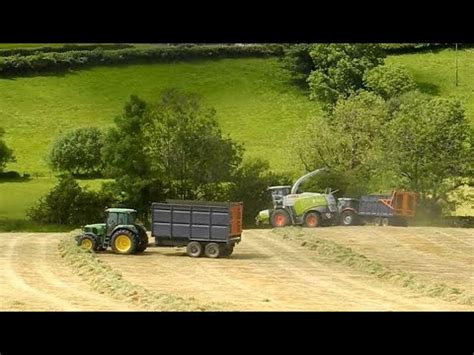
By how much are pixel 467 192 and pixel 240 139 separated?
2.16 meters

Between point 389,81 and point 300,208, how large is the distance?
55.0 inches

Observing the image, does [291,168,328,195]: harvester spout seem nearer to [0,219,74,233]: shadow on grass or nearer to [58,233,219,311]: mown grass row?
[58,233,219,311]: mown grass row

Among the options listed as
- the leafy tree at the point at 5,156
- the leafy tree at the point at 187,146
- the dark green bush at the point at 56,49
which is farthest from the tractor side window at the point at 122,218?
the dark green bush at the point at 56,49

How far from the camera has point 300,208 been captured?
320 inches

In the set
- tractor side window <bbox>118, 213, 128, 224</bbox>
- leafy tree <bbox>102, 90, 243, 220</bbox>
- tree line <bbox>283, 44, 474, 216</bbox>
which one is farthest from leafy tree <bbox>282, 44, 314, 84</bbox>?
tractor side window <bbox>118, 213, 128, 224</bbox>

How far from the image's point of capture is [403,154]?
8203 millimetres

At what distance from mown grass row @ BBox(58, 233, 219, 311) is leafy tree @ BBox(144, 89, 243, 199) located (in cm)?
97

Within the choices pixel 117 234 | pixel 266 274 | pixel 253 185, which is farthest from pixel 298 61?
pixel 117 234

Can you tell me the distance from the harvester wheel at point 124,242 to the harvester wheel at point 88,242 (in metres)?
0.16

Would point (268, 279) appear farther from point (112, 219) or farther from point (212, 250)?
point (112, 219)

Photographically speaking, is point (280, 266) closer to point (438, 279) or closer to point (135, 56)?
point (438, 279)

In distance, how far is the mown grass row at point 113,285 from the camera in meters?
6.79

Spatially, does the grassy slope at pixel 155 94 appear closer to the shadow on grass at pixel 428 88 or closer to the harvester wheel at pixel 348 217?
the harvester wheel at pixel 348 217
